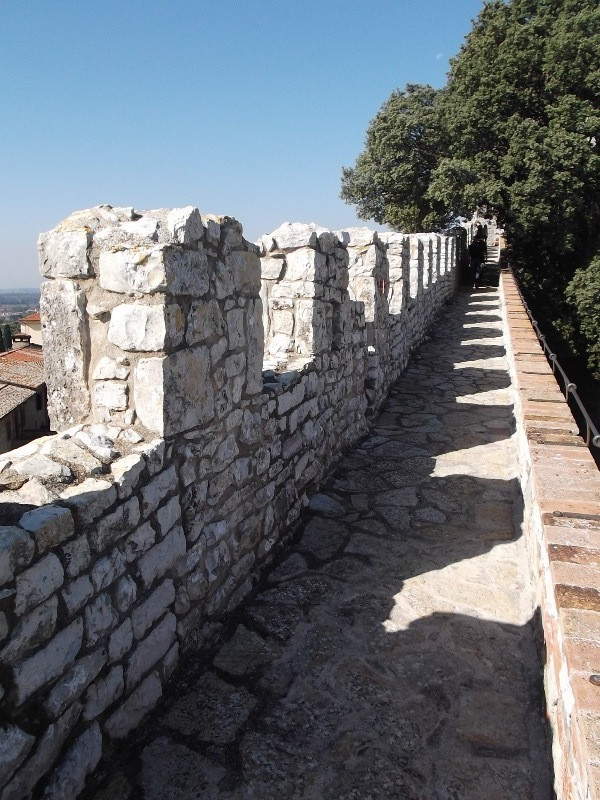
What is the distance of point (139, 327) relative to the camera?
99.2 inches

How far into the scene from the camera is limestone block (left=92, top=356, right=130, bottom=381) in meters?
2.59

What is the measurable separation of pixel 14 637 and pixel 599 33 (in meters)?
19.0

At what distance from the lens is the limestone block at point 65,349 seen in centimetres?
261

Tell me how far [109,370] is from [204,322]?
19.9 inches

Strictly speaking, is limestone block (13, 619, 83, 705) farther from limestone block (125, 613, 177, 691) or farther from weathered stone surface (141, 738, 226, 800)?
weathered stone surface (141, 738, 226, 800)

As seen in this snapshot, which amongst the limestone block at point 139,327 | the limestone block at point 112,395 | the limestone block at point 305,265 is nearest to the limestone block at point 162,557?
the limestone block at point 112,395

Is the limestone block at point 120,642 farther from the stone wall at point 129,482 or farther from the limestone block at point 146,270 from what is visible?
the limestone block at point 146,270

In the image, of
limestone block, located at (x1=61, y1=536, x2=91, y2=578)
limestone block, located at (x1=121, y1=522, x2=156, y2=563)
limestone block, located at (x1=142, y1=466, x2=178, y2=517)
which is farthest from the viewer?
limestone block, located at (x1=142, y1=466, x2=178, y2=517)

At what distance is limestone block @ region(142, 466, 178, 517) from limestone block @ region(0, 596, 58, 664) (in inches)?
23.0

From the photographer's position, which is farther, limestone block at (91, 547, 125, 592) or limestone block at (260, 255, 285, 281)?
limestone block at (260, 255, 285, 281)

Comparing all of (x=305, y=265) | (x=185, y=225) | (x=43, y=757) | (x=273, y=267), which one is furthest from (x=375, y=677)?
(x=273, y=267)

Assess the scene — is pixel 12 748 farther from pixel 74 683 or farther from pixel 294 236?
pixel 294 236

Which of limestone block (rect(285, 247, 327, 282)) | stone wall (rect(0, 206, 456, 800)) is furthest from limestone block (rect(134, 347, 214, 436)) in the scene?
limestone block (rect(285, 247, 327, 282))

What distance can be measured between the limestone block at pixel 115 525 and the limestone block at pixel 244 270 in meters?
1.34
